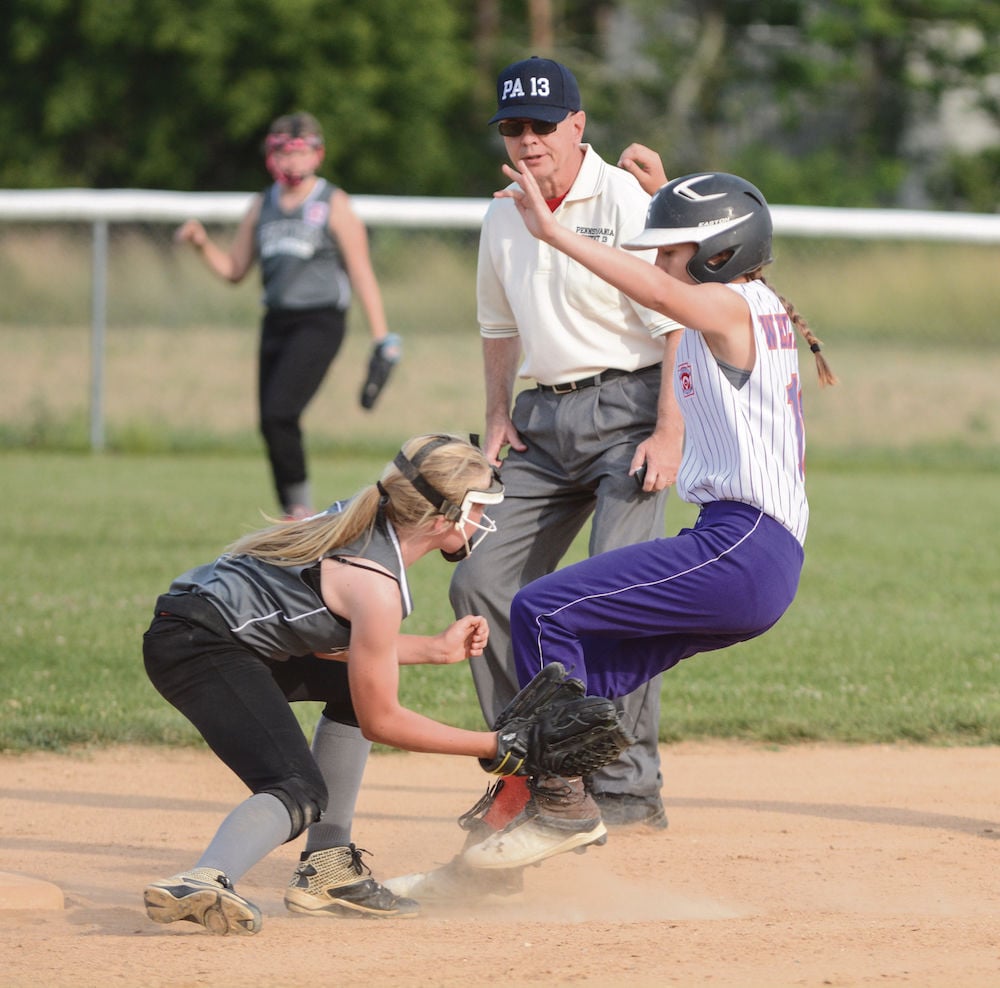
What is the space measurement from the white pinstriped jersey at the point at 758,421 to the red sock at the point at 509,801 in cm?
101

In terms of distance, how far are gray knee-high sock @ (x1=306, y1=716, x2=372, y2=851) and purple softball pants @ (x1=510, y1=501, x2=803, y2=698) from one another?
0.50 m

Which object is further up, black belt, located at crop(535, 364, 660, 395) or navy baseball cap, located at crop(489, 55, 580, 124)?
navy baseball cap, located at crop(489, 55, 580, 124)

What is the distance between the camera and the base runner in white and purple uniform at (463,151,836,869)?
4.20 metres

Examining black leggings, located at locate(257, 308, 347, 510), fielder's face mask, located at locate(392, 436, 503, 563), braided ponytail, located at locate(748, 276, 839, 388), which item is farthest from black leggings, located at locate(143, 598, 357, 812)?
black leggings, located at locate(257, 308, 347, 510)

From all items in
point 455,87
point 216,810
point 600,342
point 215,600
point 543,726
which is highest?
point 455,87

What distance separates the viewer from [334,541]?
4.16 m

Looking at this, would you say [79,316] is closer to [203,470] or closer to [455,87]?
[203,470]

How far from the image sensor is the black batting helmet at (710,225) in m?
4.28

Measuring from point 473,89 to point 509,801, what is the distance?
2899 cm

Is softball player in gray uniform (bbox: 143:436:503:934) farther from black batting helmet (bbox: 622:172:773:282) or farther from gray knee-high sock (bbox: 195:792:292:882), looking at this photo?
black batting helmet (bbox: 622:172:773:282)

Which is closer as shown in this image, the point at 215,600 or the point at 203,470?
the point at 215,600

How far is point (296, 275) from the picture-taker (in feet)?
30.9

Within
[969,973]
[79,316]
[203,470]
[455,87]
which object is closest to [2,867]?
[969,973]

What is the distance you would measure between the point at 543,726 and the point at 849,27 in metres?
29.2
